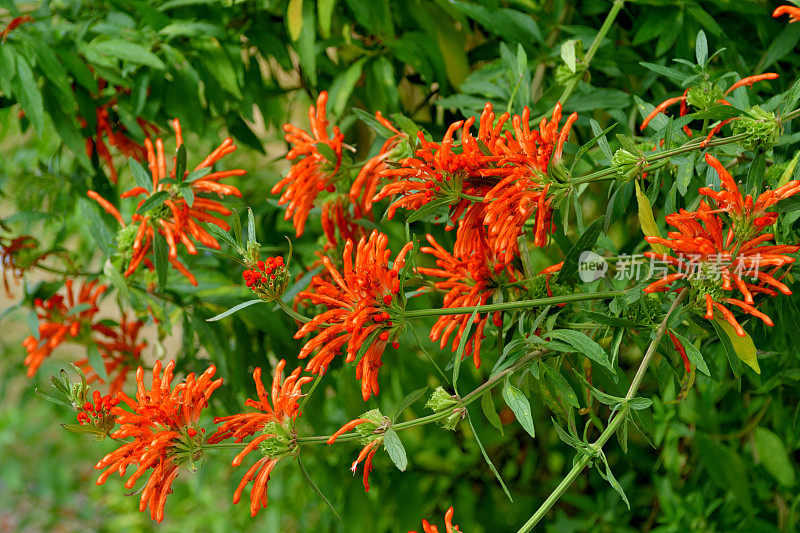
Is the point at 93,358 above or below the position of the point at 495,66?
below

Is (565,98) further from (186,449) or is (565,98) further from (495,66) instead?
(186,449)

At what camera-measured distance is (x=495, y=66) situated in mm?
658

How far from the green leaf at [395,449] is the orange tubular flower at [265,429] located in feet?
0.17

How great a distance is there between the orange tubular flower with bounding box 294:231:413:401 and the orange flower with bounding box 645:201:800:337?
13cm

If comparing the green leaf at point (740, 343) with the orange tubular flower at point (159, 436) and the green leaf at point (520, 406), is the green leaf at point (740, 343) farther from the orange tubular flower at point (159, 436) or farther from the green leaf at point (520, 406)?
the orange tubular flower at point (159, 436)

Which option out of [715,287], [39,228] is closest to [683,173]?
[715,287]

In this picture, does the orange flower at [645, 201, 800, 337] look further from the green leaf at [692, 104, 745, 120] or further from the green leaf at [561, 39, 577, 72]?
the green leaf at [561, 39, 577, 72]

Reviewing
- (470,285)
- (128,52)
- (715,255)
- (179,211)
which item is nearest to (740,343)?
(715,255)

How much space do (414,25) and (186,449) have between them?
0.47 m

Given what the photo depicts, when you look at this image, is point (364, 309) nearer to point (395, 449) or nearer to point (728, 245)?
point (395, 449)

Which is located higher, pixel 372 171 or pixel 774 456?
pixel 372 171

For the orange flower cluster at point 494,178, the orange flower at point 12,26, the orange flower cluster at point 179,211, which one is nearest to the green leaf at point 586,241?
the orange flower cluster at point 494,178

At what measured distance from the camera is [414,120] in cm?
73

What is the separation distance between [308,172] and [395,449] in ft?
0.74
